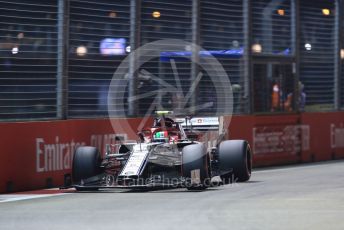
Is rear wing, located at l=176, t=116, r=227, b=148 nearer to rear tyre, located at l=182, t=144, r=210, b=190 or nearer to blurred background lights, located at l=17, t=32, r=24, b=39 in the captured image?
rear tyre, located at l=182, t=144, r=210, b=190

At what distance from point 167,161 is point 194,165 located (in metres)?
0.84

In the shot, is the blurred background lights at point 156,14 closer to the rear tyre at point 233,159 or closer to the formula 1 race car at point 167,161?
the formula 1 race car at point 167,161

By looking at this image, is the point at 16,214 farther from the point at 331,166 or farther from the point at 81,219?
the point at 331,166

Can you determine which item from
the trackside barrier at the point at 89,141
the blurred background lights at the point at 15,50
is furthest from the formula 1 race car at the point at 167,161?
the blurred background lights at the point at 15,50

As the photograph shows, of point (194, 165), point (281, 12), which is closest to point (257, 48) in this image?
point (281, 12)

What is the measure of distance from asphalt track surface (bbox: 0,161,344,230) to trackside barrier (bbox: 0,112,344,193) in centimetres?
105

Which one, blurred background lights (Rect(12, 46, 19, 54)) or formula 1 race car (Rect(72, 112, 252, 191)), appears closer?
formula 1 race car (Rect(72, 112, 252, 191))

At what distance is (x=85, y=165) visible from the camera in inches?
520

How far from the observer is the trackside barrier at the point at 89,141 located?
13500 millimetres

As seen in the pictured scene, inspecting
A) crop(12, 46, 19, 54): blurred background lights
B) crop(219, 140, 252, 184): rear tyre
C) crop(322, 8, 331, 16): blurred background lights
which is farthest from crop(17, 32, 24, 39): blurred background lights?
crop(322, 8, 331, 16): blurred background lights

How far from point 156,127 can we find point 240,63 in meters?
6.53

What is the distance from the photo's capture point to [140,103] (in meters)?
17.1

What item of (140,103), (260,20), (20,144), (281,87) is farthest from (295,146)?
(20,144)

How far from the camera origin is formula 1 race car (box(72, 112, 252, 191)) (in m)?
12.4
